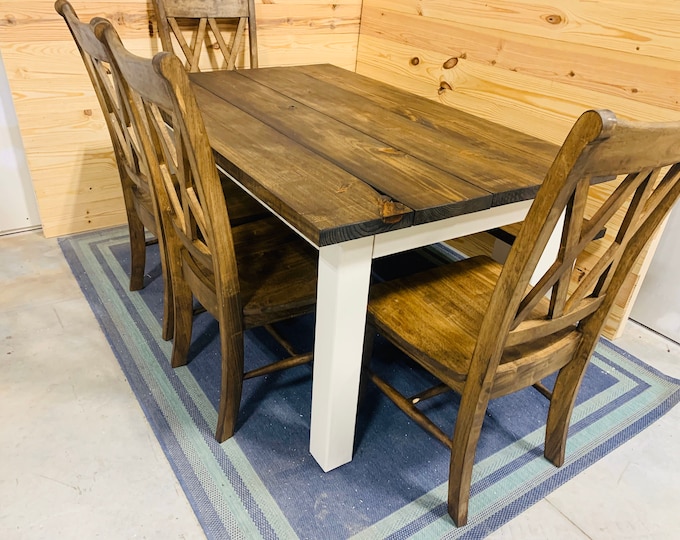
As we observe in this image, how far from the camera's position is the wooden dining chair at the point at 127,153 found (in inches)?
52.9

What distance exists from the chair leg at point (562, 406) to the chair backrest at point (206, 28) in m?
1.71

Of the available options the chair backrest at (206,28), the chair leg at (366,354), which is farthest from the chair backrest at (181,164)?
the chair backrest at (206,28)

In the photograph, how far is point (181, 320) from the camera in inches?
61.1

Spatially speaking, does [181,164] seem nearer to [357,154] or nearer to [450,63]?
[357,154]

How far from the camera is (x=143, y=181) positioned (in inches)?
58.7

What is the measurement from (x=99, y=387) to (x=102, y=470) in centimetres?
31

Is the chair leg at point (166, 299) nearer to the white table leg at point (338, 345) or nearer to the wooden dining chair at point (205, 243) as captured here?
the wooden dining chair at point (205, 243)

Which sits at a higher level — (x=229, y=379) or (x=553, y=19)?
(x=553, y=19)

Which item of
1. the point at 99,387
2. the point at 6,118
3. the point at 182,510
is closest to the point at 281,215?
the point at 182,510

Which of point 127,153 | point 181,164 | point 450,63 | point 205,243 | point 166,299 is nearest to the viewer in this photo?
point 181,164

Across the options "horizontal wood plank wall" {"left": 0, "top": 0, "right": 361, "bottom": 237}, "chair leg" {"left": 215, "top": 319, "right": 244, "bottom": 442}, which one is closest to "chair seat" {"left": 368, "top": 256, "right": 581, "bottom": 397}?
"chair leg" {"left": 215, "top": 319, "right": 244, "bottom": 442}

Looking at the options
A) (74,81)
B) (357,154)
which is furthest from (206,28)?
(357,154)

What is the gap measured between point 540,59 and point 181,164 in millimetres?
1438

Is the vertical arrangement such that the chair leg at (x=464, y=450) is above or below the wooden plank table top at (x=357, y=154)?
below
